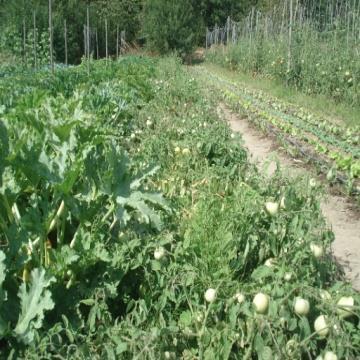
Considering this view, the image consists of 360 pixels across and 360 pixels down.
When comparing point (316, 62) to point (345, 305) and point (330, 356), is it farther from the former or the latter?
point (330, 356)

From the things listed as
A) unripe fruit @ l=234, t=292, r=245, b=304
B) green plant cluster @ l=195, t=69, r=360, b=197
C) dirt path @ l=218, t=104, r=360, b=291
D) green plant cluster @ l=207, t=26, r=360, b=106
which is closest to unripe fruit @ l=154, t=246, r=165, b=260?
unripe fruit @ l=234, t=292, r=245, b=304

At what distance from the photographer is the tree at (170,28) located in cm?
3153

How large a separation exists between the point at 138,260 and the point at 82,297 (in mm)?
249

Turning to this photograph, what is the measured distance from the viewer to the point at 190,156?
3186 mm

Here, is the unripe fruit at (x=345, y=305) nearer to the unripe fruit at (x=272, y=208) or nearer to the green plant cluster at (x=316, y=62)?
the unripe fruit at (x=272, y=208)

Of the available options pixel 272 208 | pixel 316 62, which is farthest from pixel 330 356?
pixel 316 62

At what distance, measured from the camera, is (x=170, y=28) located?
31469 mm

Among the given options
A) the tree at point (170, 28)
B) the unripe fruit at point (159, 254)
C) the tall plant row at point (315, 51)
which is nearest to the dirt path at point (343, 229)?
the unripe fruit at point (159, 254)

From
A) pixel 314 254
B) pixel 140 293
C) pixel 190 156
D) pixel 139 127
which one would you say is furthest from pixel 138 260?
pixel 139 127

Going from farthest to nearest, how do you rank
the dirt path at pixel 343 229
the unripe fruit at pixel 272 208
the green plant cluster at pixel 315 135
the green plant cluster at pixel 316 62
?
the green plant cluster at pixel 316 62, the green plant cluster at pixel 315 135, the dirt path at pixel 343 229, the unripe fruit at pixel 272 208

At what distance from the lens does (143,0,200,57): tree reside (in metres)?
31.5

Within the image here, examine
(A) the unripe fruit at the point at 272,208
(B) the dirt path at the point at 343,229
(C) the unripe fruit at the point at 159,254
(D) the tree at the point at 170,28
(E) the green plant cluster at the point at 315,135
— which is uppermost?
(D) the tree at the point at 170,28

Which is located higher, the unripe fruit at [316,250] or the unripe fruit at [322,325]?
the unripe fruit at [316,250]

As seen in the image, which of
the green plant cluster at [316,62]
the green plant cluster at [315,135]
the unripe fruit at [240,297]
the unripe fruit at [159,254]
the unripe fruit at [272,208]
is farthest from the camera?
the green plant cluster at [316,62]
